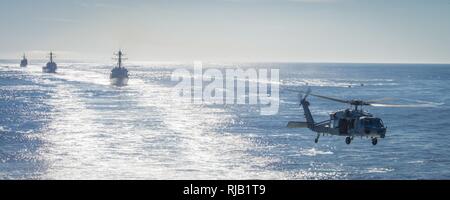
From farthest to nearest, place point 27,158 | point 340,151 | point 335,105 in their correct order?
point 335,105
point 340,151
point 27,158

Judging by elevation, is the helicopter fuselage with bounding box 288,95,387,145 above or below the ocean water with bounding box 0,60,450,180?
above

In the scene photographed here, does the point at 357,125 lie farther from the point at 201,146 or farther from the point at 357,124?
the point at 201,146

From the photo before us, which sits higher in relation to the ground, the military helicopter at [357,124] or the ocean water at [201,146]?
the military helicopter at [357,124]

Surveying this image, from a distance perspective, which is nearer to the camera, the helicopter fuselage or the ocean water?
the helicopter fuselage

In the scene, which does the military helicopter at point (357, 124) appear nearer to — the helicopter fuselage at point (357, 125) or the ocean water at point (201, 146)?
the helicopter fuselage at point (357, 125)

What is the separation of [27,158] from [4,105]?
67.9 meters

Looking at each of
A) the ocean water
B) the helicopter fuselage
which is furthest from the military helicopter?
the ocean water

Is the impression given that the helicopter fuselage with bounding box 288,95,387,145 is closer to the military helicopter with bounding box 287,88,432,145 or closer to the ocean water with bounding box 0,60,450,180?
the military helicopter with bounding box 287,88,432,145

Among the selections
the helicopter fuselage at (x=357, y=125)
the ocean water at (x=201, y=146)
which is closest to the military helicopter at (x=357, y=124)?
the helicopter fuselage at (x=357, y=125)

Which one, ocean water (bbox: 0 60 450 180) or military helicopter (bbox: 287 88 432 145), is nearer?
military helicopter (bbox: 287 88 432 145)

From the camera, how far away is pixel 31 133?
88.3 metres

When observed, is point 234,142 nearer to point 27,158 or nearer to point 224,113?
point 27,158
